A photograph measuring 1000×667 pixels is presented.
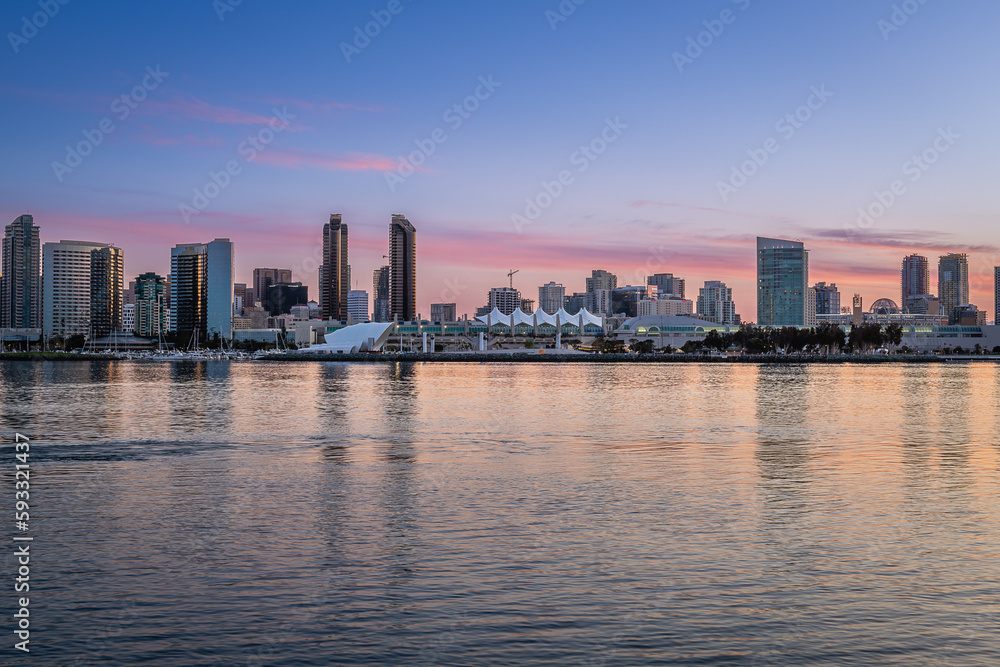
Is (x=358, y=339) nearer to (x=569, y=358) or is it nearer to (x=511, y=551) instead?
(x=569, y=358)

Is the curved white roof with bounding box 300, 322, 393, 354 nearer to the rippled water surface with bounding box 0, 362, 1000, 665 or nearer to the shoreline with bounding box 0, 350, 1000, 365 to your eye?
the shoreline with bounding box 0, 350, 1000, 365

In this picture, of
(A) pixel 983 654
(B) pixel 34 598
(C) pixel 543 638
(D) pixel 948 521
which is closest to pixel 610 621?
(C) pixel 543 638

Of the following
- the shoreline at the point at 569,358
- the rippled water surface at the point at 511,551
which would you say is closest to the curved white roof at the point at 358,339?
the shoreline at the point at 569,358

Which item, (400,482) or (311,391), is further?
(311,391)

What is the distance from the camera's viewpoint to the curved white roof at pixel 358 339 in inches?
6220

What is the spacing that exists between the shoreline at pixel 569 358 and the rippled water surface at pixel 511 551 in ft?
409

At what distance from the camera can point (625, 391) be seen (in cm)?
5450

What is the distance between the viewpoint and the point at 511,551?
11.5 metres

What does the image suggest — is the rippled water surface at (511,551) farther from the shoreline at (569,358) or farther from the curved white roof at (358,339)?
the curved white roof at (358,339)

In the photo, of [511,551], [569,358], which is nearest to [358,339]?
[569,358]

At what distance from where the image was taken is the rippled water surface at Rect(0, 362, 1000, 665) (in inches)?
328

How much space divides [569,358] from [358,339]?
1475 inches

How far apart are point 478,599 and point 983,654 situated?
15.7 ft

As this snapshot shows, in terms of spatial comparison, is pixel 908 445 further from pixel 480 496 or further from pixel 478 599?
pixel 478 599
